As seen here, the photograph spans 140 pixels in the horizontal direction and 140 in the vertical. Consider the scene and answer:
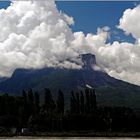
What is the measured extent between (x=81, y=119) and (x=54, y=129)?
1267 centimetres

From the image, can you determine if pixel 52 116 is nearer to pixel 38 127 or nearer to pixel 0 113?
pixel 38 127

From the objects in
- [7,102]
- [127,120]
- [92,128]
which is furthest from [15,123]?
[127,120]

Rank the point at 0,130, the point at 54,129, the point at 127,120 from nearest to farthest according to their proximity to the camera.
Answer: the point at 0,130, the point at 54,129, the point at 127,120

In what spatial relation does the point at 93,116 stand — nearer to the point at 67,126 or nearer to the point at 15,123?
the point at 67,126

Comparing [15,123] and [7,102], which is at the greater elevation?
A: [7,102]

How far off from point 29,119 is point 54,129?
49.1 ft

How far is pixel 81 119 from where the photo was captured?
175375 millimetres

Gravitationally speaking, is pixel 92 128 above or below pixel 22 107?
below

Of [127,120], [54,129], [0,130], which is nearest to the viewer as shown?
[0,130]

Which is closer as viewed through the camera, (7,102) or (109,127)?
(109,127)

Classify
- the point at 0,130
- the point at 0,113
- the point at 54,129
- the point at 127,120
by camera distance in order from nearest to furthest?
the point at 0,130 → the point at 54,129 → the point at 127,120 → the point at 0,113

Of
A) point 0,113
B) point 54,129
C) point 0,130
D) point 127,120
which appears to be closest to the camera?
point 0,130

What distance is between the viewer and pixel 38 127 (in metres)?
172

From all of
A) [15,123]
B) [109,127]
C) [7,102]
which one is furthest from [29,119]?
[109,127]
